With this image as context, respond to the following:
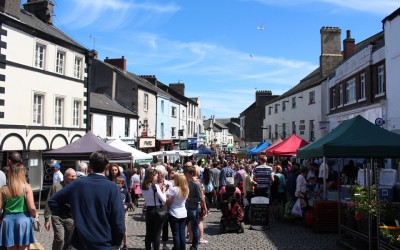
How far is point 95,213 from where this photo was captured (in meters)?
3.81

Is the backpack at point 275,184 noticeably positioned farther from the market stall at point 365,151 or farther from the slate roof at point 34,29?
the slate roof at point 34,29

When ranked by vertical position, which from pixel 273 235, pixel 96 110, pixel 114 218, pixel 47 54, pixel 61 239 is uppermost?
pixel 47 54

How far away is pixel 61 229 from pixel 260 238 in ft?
16.5

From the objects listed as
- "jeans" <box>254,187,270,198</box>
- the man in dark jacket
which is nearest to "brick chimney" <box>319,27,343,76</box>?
"jeans" <box>254,187,270,198</box>

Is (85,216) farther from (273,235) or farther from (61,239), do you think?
(273,235)

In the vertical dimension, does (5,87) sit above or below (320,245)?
above

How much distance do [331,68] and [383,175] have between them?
56.8 ft

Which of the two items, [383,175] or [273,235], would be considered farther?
[383,175]

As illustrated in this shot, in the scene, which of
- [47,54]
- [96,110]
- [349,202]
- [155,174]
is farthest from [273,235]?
[96,110]

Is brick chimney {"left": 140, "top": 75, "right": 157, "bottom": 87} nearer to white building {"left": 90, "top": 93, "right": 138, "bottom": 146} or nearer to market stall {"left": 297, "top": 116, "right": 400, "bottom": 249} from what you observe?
white building {"left": 90, "top": 93, "right": 138, "bottom": 146}

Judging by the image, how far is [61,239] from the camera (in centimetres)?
665

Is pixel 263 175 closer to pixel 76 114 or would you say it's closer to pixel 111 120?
pixel 76 114

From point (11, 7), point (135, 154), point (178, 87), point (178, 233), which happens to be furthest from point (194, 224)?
point (178, 87)

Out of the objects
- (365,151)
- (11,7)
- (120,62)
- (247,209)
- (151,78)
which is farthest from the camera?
(151,78)
